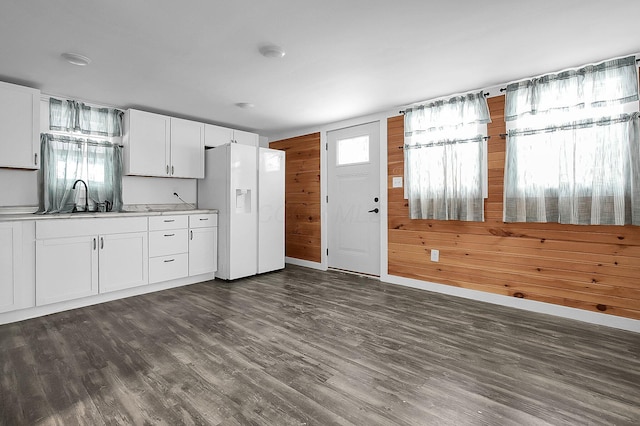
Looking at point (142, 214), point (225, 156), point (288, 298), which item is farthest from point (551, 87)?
point (142, 214)

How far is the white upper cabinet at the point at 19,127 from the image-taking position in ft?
10.0

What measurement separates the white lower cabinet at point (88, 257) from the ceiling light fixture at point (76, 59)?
1488 millimetres

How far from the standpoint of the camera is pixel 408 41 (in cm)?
244

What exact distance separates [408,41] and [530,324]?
2613 mm

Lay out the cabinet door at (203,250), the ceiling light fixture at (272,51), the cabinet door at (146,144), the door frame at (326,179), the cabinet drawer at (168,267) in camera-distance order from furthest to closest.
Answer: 1. the door frame at (326,179)
2. the cabinet door at (203,250)
3. the cabinet door at (146,144)
4. the cabinet drawer at (168,267)
5. the ceiling light fixture at (272,51)

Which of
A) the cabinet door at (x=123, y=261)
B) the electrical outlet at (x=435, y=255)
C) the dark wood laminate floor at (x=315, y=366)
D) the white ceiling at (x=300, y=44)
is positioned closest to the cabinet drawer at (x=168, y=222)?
the cabinet door at (x=123, y=261)

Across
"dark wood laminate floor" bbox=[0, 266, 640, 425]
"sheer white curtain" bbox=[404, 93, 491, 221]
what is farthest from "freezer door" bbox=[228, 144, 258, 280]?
"sheer white curtain" bbox=[404, 93, 491, 221]

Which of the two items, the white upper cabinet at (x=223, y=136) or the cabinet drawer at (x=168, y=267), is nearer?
the cabinet drawer at (x=168, y=267)

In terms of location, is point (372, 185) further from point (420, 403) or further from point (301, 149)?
point (420, 403)

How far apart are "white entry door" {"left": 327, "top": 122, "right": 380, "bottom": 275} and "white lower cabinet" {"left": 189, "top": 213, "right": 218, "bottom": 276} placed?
5.72ft

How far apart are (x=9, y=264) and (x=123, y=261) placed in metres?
0.92

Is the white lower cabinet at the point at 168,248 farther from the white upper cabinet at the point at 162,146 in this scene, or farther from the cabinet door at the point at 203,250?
the white upper cabinet at the point at 162,146

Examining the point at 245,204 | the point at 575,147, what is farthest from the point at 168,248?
the point at 575,147

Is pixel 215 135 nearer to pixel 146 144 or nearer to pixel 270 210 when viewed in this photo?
pixel 146 144
